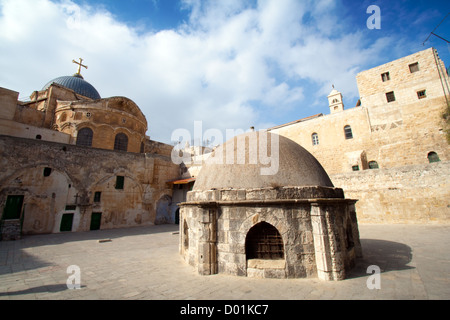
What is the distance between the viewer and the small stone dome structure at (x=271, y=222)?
501 centimetres

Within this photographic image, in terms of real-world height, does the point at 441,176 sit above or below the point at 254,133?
below

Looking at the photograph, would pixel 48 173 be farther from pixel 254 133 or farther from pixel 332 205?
pixel 332 205

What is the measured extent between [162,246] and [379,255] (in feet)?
29.3

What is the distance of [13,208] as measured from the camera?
12.6 m

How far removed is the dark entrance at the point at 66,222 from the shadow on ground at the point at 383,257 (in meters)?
17.5

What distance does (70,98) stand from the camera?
22.7 meters

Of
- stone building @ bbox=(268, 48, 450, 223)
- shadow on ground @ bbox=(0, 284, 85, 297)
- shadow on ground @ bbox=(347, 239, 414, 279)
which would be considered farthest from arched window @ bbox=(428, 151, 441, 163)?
shadow on ground @ bbox=(0, 284, 85, 297)

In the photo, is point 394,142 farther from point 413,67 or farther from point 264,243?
point 264,243

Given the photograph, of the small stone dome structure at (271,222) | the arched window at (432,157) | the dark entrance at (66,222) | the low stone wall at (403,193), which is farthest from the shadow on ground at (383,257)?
the dark entrance at (66,222)

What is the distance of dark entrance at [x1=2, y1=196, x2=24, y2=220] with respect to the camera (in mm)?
12316

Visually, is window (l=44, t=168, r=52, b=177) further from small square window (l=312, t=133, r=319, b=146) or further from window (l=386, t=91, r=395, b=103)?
window (l=386, t=91, r=395, b=103)

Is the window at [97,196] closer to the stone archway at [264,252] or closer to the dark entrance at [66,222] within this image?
the dark entrance at [66,222]

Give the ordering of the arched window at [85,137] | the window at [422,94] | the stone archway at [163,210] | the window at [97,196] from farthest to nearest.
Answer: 1. the stone archway at [163,210]
2. the arched window at [85,137]
3. the window at [422,94]
4. the window at [97,196]
